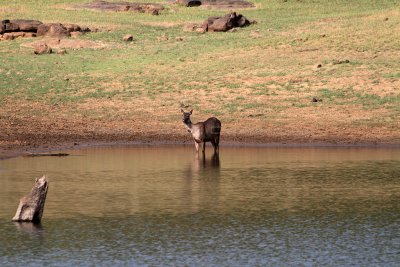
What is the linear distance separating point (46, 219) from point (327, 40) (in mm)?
36414

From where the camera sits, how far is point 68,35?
6281 centimetres

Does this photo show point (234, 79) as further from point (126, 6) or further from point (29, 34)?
point (126, 6)

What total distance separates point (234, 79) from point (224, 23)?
1862cm

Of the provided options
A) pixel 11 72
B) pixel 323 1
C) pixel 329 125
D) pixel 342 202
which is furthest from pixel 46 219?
pixel 323 1

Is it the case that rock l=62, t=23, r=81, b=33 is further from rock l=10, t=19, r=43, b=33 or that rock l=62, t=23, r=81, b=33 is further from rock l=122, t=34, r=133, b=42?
rock l=122, t=34, r=133, b=42

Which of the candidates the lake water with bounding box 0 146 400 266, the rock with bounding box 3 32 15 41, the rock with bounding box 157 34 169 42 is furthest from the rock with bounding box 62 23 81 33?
the lake water with bounding box 0 146 400 266

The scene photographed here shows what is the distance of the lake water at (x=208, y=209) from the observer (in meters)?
17.4

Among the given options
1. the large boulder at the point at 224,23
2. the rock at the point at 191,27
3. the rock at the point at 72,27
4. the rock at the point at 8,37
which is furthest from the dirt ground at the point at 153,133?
the rock at the point at 191,27

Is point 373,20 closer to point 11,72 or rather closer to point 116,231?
point 11,72

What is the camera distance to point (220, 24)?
213 ft

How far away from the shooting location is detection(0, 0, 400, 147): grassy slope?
39.1 metres

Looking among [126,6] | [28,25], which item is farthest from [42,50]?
[126,6]

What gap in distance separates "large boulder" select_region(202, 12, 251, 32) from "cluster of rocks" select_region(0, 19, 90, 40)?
845cm

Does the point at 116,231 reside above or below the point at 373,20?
below
